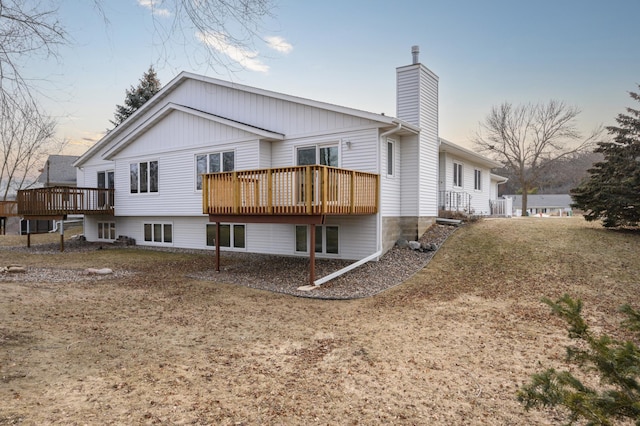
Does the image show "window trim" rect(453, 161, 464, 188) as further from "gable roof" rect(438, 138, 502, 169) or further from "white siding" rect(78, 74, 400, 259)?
→ "white siding" rect(78, 74, 400, 259)

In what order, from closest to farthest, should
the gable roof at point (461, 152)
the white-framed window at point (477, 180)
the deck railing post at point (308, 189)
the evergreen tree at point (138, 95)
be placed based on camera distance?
the deck railing post at point (308, 189) < the gable roof at point (461, 152) < the white-framed window at point (477, 180) < the evergreen tree at point (138, 95)

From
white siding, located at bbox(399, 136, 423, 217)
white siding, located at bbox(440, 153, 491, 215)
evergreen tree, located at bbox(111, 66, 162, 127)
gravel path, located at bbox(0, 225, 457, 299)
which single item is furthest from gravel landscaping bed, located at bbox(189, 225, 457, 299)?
evergreen tree, located at bbox(111, 66, 162, 127)

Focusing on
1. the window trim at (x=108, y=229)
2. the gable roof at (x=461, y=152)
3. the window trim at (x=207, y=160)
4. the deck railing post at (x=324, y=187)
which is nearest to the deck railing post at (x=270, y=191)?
the deck railing post at (x=324, y=187)

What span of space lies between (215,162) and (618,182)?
14448mm

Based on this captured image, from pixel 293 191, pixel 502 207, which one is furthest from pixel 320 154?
pixel 502 207

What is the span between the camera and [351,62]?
8969 millimetres

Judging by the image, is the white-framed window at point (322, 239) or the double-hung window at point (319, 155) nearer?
the double-hung window at point (319, 155)

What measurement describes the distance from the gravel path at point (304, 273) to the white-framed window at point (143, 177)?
18.7ft

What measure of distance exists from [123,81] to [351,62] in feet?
17.5

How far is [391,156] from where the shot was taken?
13.0 metres

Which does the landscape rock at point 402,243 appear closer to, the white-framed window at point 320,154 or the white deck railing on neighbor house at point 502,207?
the white-framed window at point 320,154

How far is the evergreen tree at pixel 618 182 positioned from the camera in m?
13.0

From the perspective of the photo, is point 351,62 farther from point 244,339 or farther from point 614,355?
point 614,355

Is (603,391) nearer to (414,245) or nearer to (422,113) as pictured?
(414,245)
